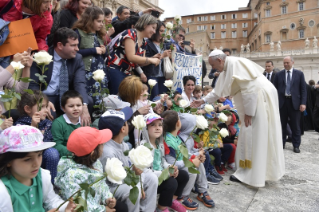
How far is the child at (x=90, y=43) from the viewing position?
4020 millimetres

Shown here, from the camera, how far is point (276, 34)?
54.8 meters

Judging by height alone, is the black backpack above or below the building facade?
below

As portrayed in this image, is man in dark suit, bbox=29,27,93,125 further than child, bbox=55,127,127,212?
Yes

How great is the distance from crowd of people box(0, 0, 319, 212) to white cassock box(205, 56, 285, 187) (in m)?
0.02

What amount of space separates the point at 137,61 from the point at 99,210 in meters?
2.79

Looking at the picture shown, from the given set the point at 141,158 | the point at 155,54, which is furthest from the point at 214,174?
the point at 141,158

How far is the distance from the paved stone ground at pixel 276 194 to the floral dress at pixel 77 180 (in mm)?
1825

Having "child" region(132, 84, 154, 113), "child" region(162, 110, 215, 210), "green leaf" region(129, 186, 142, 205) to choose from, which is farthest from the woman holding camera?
"green leaf" region(129, 186, 142, 205)

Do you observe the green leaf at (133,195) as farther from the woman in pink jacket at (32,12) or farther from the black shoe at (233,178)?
the black shoe at (233,178)

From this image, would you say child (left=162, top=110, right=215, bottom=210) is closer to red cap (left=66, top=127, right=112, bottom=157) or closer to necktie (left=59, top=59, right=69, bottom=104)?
necktie (left=59, top=59, right=69, bottom=104)

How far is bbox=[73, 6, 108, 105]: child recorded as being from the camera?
402 cm

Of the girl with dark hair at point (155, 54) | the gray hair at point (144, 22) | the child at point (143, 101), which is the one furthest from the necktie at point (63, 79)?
the girl with dark hair at point (155, 54)

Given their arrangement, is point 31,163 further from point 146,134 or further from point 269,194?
point 269,194

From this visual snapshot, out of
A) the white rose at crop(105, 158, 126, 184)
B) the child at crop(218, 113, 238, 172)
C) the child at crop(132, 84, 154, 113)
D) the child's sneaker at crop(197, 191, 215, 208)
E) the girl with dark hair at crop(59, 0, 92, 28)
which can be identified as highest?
the girl with dark hair at crop(59, 0, 92, 28)
